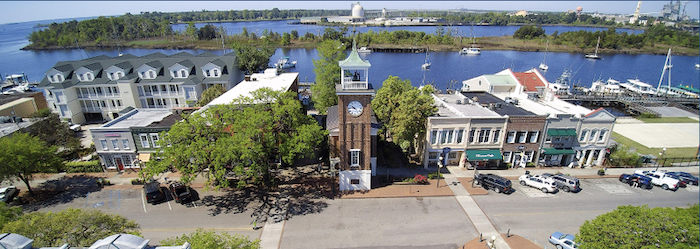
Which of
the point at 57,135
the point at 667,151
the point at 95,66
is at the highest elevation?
the point at 95,66

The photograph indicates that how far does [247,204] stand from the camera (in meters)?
30.7

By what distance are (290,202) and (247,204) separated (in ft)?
13.4

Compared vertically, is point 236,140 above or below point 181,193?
above

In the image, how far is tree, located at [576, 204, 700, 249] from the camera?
44.3 ft

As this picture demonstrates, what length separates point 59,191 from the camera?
33.8 metres

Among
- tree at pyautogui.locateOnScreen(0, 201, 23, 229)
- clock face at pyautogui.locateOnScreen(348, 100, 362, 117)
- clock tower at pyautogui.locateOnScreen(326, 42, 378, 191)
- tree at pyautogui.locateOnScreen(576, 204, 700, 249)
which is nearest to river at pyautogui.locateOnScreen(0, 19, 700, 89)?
clock tower at pyautogui.locateOnScreen(326, 42, 378, 191)

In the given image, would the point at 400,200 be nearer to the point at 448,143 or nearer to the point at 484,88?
the point at 448,143

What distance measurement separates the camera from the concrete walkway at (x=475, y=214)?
2622 centimetres

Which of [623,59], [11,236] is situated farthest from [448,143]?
[623,59]

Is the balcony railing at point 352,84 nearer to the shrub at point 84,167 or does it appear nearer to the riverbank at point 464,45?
the shrub at point 84,167

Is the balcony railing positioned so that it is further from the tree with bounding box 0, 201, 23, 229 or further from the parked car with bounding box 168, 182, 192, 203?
the tree with bounding box 0, 201, 23, 229

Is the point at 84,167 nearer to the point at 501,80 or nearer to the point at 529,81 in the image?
the point at 501,80

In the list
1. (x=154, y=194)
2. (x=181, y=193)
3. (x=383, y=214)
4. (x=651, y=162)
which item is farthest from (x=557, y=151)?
(x=154, y=194)

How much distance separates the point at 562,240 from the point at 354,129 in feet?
61.9
